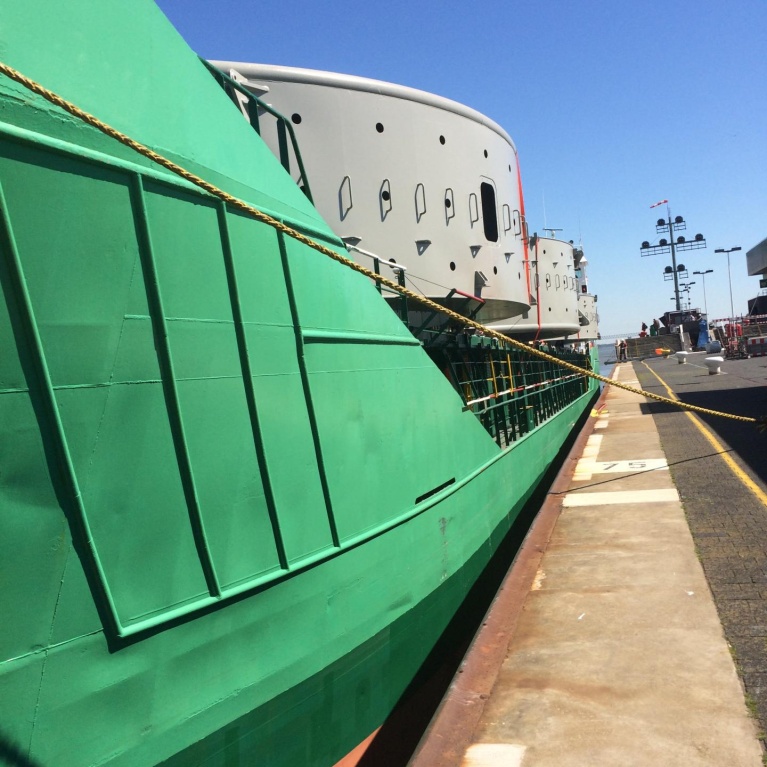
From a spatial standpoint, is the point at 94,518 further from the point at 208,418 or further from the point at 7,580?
the point at 208,418

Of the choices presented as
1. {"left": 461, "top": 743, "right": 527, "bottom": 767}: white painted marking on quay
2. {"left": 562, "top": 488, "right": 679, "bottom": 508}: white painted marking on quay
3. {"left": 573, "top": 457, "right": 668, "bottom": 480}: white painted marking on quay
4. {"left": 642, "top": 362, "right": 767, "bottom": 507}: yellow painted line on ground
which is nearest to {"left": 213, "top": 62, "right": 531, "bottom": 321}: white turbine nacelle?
{"left": 562, "top": 488, "right": 679, "bottom": 508}: white painted marking on quay

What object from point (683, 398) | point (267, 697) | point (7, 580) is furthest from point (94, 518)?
point (683, 398)

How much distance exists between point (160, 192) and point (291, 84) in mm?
3716

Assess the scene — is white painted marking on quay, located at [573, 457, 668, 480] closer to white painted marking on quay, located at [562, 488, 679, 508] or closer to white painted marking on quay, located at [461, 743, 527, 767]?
white painted marking on quay, located at [562, 488, 679, 508]

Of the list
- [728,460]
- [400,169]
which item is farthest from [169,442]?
[728,460]

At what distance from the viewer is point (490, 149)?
8180 millimetres

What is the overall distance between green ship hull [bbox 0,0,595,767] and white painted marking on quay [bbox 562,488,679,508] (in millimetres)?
3918

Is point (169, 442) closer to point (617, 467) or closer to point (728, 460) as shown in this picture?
point (617, 467)

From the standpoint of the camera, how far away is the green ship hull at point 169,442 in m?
2.50

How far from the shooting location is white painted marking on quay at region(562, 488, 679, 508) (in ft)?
24.6

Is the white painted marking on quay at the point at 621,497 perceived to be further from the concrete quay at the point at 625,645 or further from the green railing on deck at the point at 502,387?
the green railing on deck at the point at 502,387

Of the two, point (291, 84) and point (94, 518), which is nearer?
point (94, 518)

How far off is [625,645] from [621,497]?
4017 mm

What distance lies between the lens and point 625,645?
4.01 m
